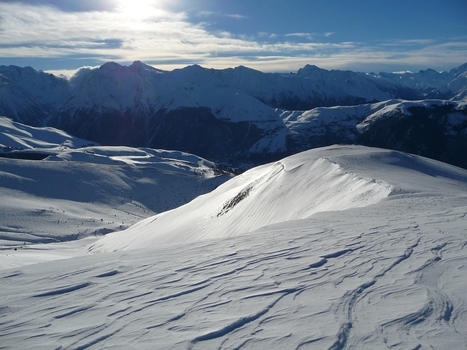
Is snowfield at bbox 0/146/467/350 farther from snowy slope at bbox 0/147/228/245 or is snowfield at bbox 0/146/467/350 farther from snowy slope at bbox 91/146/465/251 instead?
snowy slope at bbox 0/147/228/245

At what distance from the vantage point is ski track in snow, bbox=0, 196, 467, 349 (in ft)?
16.8

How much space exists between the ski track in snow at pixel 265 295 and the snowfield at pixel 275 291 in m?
0.02

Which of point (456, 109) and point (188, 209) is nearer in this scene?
point (188, 209)

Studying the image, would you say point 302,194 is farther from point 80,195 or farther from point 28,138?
point 28,138

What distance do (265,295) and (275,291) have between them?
8.5 inches

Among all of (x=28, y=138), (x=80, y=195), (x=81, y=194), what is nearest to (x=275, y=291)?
(x=80, y=195)

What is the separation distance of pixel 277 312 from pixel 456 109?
168799mm

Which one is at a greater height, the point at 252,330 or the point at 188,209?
the point at 252,330

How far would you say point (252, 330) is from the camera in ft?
17.4

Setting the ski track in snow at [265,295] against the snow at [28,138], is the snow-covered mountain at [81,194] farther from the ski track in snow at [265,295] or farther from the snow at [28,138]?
the snow at [28,138]

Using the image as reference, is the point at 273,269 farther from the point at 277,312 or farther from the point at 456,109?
the point at 456,109

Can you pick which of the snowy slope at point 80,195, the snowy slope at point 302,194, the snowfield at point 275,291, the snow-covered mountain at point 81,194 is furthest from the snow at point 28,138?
the snowfield at point 275,291

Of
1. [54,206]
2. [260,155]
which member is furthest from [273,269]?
[260,155]

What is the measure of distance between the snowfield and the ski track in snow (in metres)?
0.02
